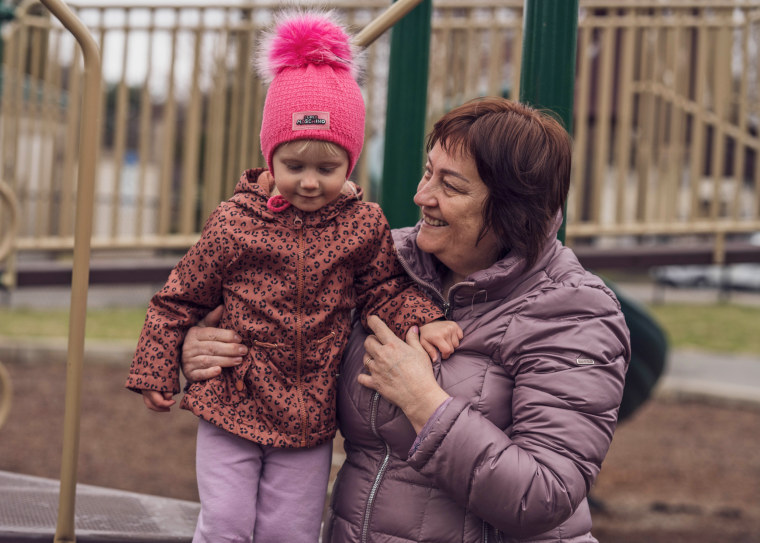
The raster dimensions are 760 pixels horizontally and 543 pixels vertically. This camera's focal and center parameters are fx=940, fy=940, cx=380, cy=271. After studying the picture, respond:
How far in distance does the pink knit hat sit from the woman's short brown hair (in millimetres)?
209

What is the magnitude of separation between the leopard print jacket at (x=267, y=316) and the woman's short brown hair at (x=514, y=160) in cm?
24

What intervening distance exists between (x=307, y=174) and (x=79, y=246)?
53 cm

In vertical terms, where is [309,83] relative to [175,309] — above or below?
above

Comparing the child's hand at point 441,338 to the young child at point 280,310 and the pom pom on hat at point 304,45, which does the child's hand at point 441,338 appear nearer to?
the young child at point 280,310

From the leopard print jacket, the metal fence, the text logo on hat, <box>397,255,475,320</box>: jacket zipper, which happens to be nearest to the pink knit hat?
the text logo on hat

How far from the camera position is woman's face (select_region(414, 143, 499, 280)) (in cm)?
196

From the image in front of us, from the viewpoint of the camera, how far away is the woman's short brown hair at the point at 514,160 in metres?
1.92

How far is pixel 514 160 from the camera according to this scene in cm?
191

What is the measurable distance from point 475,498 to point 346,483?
0.34 metres

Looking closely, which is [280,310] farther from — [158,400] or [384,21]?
[384,21]

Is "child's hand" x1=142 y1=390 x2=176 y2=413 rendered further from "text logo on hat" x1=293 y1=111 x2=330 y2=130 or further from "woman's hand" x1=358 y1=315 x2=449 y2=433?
"text logo on hat" x1=293 y1=111 x2=330 y2=130

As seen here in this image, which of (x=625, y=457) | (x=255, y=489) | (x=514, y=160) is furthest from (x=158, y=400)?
(x=625, y=457)

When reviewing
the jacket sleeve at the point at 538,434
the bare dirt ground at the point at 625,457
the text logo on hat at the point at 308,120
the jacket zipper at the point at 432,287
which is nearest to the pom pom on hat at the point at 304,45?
the text logo on hat at the point at 308,120

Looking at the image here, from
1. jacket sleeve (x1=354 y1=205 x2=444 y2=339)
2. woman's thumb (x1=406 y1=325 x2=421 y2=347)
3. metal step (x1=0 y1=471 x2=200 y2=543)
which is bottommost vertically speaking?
metal step (x1=0 y1=471 x2=200 y2=543)
